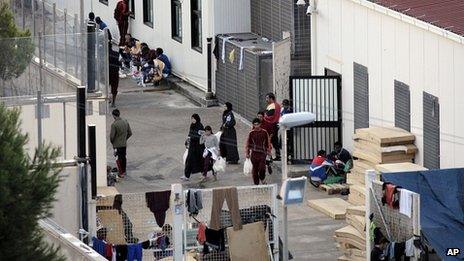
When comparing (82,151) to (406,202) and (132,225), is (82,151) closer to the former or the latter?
(132,225)

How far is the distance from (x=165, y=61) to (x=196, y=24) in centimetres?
190

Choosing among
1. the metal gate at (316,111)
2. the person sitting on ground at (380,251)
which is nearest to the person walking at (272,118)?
the metal gate at (316,111)

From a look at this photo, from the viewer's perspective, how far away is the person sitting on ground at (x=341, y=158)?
34.2 meters

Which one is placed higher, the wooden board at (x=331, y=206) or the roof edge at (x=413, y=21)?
the roof edge at (x=413, y=21)

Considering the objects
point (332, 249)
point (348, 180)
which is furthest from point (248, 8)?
point (332, 249)

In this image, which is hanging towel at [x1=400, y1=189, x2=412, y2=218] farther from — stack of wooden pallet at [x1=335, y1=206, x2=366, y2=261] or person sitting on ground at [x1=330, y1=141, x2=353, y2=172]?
person sitting on ground at [x1=330, y1=141, x2=353, y2=172]

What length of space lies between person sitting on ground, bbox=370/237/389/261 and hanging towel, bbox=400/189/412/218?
0.69 m

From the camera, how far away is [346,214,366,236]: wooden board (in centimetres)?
2959

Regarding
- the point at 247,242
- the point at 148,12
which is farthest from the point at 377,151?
the point at 148,12

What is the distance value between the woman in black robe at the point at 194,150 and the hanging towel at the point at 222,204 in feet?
21.8

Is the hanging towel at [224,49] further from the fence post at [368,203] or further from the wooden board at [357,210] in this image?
the fence post at [368,203]

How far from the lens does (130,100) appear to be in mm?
43344

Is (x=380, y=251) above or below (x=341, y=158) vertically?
below

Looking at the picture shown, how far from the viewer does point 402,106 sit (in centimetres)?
3284
